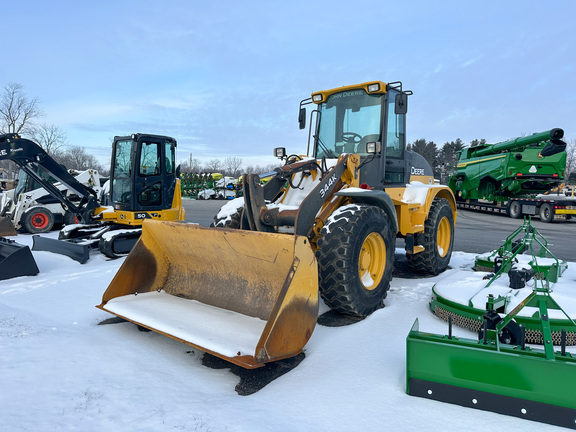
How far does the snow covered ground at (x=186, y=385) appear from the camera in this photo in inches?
96.0

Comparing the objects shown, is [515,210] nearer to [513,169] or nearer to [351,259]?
[513,169]

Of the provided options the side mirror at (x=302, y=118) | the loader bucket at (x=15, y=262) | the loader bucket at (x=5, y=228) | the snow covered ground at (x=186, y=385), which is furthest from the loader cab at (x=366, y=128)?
the loader bucket at (x=5, y=228)

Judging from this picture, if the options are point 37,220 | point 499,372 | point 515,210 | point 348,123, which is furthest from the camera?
point 515,210

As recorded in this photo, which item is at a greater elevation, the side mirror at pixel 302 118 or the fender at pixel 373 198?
the side mirror at pixel 302 118

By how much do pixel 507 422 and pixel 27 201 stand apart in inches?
488

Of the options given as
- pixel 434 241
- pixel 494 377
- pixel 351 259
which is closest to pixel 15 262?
pixel 351 259

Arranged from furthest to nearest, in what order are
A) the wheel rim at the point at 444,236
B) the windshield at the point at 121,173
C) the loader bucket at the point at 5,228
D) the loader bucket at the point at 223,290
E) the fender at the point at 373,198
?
the loader bucket at the point at 5,228, the windshield at the point at 121,173, the wheel rim at the point at 444,236, the fender at the point at 373,198, the loader bucket at the point at 223,290

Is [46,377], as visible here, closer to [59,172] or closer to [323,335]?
[323,335]

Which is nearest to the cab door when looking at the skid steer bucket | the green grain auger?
the skid steer bucket

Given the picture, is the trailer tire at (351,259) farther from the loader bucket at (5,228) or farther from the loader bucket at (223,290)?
the loader bucket at (5,228)

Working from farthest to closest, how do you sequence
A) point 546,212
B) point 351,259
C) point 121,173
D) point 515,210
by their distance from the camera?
1. point 515,210
2. point 546,212
3. point 121,173
4. point 351,259

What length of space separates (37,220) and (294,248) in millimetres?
10702

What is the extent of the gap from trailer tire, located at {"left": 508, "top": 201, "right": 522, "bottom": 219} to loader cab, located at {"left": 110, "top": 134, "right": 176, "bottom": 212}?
14330 mm

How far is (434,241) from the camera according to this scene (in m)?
5.92
